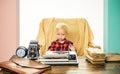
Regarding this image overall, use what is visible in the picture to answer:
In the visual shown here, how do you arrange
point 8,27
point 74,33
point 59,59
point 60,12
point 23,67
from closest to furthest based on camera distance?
point 23,67 < point 59,59 < point 74,33 < point 8,27 < point 60,12

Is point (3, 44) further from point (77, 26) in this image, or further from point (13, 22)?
point (77, 26)

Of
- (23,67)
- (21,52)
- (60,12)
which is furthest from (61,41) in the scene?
(23,67)

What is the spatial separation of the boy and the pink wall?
3.51 feet

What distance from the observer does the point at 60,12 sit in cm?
337

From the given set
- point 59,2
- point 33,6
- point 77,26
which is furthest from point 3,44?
point 77,26

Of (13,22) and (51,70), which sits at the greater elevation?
(13,22)

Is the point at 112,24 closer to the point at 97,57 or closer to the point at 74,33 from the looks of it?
the point at 74,33

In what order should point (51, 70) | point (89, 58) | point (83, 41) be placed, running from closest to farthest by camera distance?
point (51, 70), point (89, 58), point (83, 41)

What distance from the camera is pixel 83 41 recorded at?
2543mm

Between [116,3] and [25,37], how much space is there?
5.01 ft

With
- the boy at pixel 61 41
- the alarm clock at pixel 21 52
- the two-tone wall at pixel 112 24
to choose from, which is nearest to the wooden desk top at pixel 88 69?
the alarm clock at pixel 21 52

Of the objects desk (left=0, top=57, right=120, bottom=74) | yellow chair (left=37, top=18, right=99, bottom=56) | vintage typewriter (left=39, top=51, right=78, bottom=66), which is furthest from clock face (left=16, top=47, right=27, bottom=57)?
yellow chair (left=37, top=18, right=99, bottom=56)

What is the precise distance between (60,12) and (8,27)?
86 centimetres

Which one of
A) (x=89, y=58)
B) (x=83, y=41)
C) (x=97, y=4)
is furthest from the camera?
(x=97, y=4)
